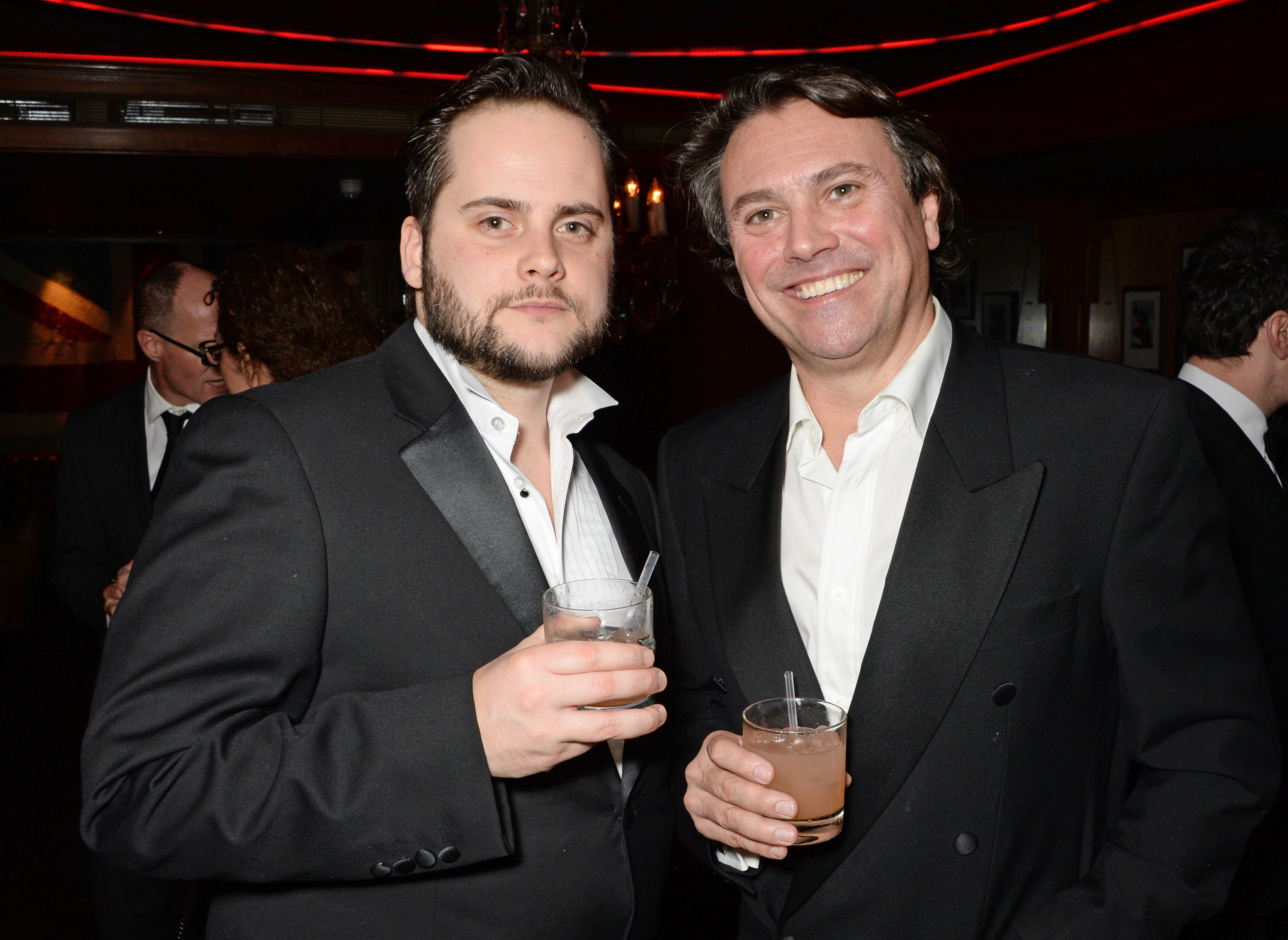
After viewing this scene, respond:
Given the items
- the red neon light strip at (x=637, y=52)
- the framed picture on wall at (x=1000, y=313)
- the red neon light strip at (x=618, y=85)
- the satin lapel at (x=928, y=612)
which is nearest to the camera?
the satin lapel at (x=928, y=612)

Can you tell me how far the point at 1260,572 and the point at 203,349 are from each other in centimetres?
317

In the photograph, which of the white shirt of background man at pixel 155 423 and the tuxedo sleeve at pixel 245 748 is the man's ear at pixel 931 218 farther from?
the white shirt of background man at pixel 155 423

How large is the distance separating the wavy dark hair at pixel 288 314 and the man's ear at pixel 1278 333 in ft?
8.48

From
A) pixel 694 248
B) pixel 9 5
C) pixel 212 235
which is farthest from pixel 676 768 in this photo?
pixel 212 235

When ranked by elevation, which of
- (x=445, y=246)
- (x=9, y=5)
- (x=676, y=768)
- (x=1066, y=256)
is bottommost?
(x=676, y=768)

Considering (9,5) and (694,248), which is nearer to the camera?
(694,248)

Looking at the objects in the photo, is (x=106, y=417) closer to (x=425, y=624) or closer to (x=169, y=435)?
(x=169, y=435)

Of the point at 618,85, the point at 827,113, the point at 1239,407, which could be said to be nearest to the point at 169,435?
the point at 827,113

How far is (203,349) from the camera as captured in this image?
3158mm

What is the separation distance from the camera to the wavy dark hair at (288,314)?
250 cm

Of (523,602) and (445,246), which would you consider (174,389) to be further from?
(523,602)

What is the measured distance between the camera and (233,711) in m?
1.29

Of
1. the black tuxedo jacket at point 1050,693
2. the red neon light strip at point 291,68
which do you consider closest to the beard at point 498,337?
the black tuxedo jacket at point 1050,693

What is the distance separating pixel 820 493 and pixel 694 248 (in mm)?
939
